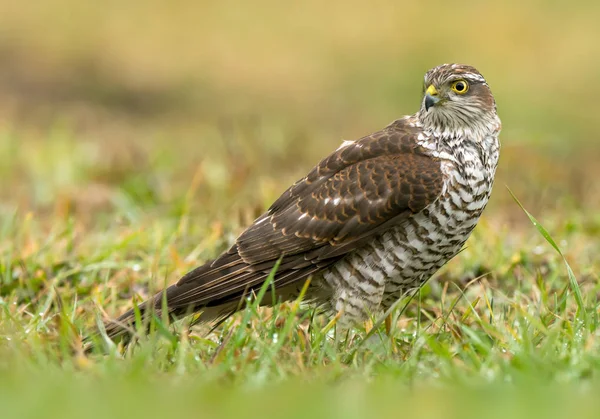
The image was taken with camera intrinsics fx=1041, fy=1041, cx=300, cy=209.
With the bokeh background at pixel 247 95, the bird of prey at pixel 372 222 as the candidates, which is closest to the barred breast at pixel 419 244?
the bird of prey at pixel 372 222

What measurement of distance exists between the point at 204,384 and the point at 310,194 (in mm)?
1912

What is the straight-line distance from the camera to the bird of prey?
4.88m

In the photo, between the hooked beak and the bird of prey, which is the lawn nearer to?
the bird of prey

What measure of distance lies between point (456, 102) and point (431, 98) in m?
0.13

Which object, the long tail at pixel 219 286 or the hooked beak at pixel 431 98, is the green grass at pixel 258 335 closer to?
the long tail at pixel 219 286

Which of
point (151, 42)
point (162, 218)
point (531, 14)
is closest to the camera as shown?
point (162, 218)

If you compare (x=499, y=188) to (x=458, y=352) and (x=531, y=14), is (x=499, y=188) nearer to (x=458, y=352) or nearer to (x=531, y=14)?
(x=458, y=352)

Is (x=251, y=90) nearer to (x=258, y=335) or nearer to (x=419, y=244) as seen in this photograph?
(x=419, y=244)

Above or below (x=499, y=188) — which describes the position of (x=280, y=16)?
above

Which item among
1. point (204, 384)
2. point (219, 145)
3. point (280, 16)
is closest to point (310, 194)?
point (204, 384)

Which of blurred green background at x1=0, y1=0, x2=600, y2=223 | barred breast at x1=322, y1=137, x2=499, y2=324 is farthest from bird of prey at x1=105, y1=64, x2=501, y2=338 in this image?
blurred green background at x1=0, y1=0, x2=600, y2=223

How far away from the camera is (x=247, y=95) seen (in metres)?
15.3

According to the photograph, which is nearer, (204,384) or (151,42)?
(204,384)

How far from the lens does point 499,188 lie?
366 inches
